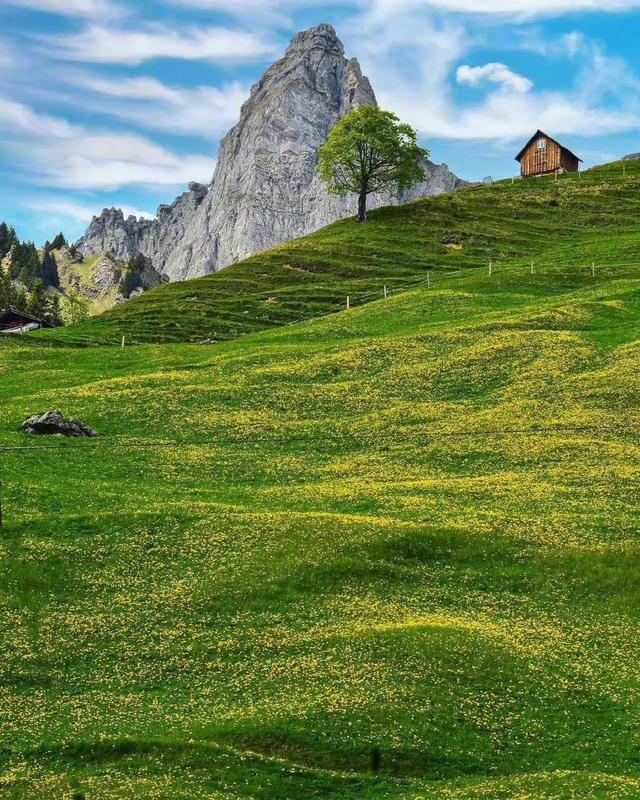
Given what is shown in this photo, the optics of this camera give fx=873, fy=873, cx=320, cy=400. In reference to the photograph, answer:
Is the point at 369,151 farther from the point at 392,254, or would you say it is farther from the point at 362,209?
the point at 392,254

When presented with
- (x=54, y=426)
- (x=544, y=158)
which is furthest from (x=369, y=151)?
(x=54, y=426)

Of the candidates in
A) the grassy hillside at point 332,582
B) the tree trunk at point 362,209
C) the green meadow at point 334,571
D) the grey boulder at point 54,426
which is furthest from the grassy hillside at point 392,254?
the grey boulder at point 54,426

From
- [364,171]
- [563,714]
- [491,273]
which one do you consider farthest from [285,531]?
[364,171]

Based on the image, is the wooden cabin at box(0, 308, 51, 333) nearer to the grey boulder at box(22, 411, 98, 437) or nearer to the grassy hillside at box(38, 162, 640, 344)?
the grassy hillside at box(38, 162, 640, 344)

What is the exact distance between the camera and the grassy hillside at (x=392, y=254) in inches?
4129

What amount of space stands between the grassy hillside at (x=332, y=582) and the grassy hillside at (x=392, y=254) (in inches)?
1155

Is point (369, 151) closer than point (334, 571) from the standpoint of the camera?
No

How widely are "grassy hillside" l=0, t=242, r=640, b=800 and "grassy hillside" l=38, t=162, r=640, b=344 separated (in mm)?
29333

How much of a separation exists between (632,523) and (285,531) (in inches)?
709

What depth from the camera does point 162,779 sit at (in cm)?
2759

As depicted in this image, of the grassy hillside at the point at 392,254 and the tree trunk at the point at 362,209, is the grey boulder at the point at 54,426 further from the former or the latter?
the tree trunk at the point at 362,209

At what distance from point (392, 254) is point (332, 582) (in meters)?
92.7

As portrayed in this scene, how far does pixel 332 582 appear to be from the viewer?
40469 mm

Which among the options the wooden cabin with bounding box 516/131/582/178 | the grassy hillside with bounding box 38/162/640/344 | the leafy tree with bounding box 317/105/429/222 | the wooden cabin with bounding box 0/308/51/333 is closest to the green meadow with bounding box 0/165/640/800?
the grassy hillside with bounding box 38/162/640/344
